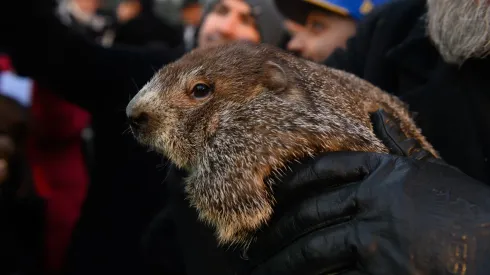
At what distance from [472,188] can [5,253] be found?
2885 millimetres

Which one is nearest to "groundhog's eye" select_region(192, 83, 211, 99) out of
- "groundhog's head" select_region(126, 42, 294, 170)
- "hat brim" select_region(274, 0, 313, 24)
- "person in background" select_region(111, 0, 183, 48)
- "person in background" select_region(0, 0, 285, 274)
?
"groundhog's head" select_region(126, 42, 294, 170)

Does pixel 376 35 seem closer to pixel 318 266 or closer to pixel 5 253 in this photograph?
pixel 318 266

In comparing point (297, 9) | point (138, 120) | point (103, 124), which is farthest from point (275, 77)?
point (297, 9)

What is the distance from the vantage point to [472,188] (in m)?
1.18

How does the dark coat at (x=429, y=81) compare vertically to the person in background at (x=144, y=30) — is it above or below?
above

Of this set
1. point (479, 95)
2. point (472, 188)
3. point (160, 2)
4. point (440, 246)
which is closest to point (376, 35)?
point (479, 95)

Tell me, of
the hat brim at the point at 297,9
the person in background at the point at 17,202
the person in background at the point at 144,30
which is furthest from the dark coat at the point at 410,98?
the person in background at the point at 144,30

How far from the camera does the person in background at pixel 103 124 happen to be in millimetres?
2793

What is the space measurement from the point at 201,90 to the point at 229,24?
2202 mm

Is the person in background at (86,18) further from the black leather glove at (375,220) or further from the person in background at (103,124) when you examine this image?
the black leather glove at (375,220)

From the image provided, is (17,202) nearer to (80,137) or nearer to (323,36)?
(80,137)

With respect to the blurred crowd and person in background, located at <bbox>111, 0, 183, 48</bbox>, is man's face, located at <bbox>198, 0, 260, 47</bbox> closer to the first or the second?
the blurred crowd

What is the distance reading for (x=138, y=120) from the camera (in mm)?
1521

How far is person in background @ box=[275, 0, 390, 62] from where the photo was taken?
3.08 m
